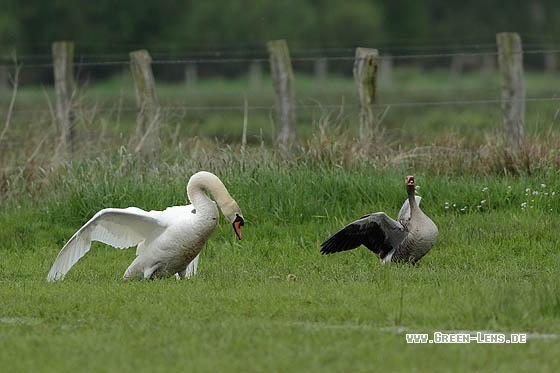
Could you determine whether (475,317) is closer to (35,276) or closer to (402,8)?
(35,276)

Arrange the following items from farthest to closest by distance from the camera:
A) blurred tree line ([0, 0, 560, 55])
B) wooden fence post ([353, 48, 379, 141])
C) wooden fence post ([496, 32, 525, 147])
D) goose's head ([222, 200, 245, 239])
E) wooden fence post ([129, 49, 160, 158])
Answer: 1. blurred tree line ([0, 0, 560, 55])
2. wooden fence post ([353, 48, 379, 141])
3. wooden fence post ([496, 32, 525, 147])
4. wooden fence post ([129, 49, 160, 158])
5. goose's head ([222, 200, 245, 239])

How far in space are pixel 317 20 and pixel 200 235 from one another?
48631 mm

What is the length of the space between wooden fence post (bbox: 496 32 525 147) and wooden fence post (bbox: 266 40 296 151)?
288cm

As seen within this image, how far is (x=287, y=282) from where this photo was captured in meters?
9.80

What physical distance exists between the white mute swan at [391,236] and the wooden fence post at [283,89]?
4901mm

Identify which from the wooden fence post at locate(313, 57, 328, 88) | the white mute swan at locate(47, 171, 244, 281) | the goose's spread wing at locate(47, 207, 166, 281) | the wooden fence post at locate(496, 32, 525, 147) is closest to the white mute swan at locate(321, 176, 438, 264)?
the white mute swan at locate(47, 171, 244, 281)

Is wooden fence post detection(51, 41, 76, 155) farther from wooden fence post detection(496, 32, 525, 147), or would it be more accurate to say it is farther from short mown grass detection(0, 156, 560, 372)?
wooden fence post detection(496, 32, 525, 147)

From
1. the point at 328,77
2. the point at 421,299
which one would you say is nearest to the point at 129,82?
the point at 328,77

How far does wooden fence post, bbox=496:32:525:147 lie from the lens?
15345 millimetres

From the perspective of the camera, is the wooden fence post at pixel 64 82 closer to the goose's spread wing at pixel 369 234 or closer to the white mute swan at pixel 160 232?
the white mute swan at pixel 160 232

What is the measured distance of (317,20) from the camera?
57.9 meters

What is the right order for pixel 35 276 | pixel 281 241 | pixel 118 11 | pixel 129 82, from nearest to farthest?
pixel 35 276, pixel 281 241, pixel 129 82, pixel 118 11

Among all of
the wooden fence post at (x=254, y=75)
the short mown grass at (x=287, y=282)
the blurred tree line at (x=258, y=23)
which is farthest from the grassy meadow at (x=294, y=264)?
the blurred tree line at (x=258, y=23)

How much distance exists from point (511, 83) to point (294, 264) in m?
5.44
